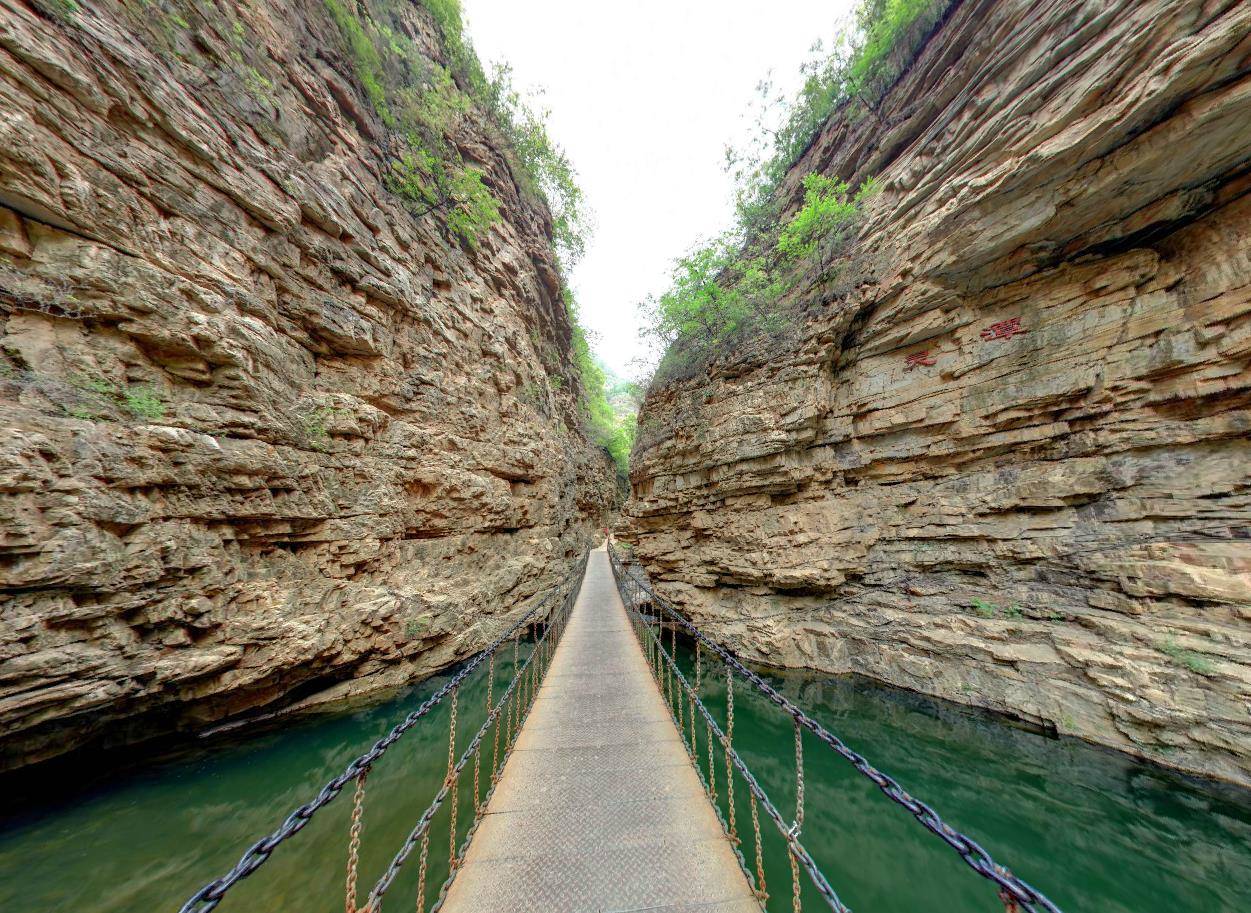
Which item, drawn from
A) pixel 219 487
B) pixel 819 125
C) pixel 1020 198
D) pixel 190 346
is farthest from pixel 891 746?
pixel 819 125

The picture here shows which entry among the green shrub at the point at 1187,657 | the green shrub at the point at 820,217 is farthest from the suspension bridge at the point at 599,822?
the green shrub at the point at 820,217

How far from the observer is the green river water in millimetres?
3811

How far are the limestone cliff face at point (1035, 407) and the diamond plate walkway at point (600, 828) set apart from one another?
16.1ft

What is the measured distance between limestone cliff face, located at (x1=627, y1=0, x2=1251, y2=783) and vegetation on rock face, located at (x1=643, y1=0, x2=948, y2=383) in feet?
1.99

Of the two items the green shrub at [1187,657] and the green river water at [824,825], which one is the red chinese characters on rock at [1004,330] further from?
the green river water at [824,825]

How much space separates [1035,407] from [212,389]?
38.9ft

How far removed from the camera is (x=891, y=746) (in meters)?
5.94

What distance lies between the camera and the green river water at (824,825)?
3811 mm

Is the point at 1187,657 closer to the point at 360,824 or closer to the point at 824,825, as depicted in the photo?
the point at 824,825

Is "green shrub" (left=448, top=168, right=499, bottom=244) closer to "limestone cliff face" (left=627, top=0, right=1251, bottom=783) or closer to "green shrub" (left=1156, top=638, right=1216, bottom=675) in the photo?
"limestone cliff face" (left=627, top=0, right=1251, bottom=783)

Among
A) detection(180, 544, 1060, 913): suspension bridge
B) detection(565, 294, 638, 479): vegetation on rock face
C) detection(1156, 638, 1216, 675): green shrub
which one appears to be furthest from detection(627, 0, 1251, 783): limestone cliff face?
detection(565, 294, 638, 479): vegetation on rock face

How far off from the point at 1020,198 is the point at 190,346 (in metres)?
11.4

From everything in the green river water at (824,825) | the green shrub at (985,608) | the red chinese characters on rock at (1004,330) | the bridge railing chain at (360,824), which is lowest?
the green river water at (824,825)

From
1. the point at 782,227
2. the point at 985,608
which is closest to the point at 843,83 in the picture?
the point at 782,227
